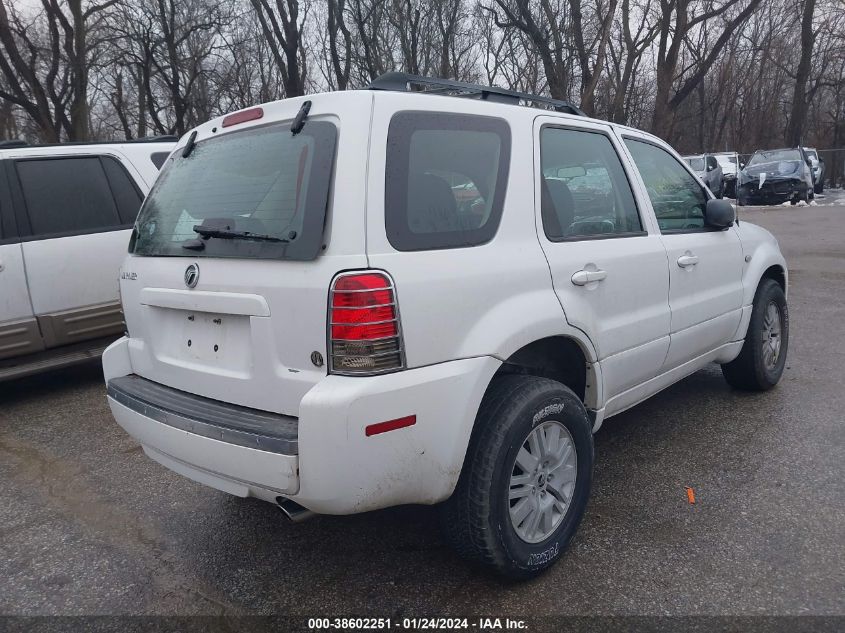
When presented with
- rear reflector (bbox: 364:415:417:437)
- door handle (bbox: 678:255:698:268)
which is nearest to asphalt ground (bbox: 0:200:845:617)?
rear reflector (bbox: 364:415:417:437)

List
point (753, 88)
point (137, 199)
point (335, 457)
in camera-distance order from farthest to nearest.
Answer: point (753, 88) < point (137, 199) < point (335, 457)

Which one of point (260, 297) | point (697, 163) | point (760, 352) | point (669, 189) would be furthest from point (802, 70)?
point (260, 297)

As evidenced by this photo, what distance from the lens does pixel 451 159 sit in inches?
99.2

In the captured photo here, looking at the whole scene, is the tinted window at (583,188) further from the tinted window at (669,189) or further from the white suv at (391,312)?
the tinted window at (669,189)

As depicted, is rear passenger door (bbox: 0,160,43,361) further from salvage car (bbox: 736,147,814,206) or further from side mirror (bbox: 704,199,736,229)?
salvage car (bbox: 736,147,814,206)

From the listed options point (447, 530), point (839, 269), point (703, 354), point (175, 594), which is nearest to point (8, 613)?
point (175, 594)

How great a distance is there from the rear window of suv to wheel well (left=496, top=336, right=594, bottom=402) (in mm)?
1036

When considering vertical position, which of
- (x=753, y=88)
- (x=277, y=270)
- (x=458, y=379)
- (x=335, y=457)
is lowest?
(x=335, y=457)

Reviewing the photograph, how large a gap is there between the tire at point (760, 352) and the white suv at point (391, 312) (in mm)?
1551

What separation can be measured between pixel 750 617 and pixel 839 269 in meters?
8.93

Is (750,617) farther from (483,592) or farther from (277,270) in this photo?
(277,270)

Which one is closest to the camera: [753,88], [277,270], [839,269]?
[277,270]

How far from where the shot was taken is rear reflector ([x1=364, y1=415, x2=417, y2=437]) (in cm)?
210

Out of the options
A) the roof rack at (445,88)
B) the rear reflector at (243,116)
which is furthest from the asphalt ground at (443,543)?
the roof rack at (445,88)
